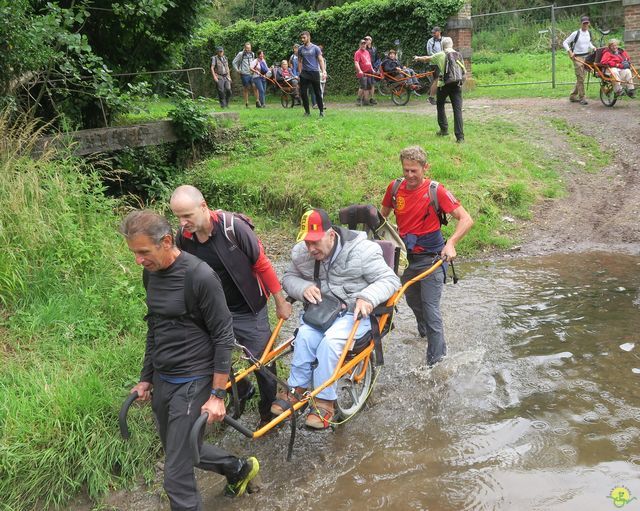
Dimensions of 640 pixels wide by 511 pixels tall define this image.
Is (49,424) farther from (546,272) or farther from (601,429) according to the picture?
(546,272)

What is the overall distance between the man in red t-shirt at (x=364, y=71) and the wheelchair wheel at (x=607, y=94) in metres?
6.92

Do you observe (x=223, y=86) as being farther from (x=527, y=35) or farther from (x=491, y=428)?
(x=491, y=428)

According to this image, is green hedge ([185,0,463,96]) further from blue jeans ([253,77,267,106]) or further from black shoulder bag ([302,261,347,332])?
black shoulder bag ([302,261,347,332])

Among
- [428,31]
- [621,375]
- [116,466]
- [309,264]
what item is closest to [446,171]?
[621,375]

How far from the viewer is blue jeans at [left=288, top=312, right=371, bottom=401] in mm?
4543

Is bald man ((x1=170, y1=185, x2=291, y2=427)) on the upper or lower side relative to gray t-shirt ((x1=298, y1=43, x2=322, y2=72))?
lower

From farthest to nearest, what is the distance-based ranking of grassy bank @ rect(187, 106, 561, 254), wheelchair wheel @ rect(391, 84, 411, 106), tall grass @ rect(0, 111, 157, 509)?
1. wheelchair wheel @ rect(391, 84, 411, 106)
2. grassy bank @ rect(187, 106, 561, 254)
3. tall grass @ rect(0, 111, 157, 509)

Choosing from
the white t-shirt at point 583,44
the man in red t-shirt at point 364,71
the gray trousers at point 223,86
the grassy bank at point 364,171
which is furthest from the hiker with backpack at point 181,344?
the gray trousers at point 223,86

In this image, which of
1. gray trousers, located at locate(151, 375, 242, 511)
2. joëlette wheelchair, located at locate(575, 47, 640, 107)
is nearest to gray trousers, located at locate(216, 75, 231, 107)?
joëlette wheelchair, located at locate(575, 47, 640, 107)

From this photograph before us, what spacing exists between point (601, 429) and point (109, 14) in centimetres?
994

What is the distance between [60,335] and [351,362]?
2.93 metres

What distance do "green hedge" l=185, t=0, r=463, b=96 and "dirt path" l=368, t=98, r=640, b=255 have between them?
16.6ft

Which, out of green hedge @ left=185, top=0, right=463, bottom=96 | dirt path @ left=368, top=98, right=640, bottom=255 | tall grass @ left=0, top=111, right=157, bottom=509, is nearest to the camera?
tall grass @ left=0, top=111, right=157, bottom=509
